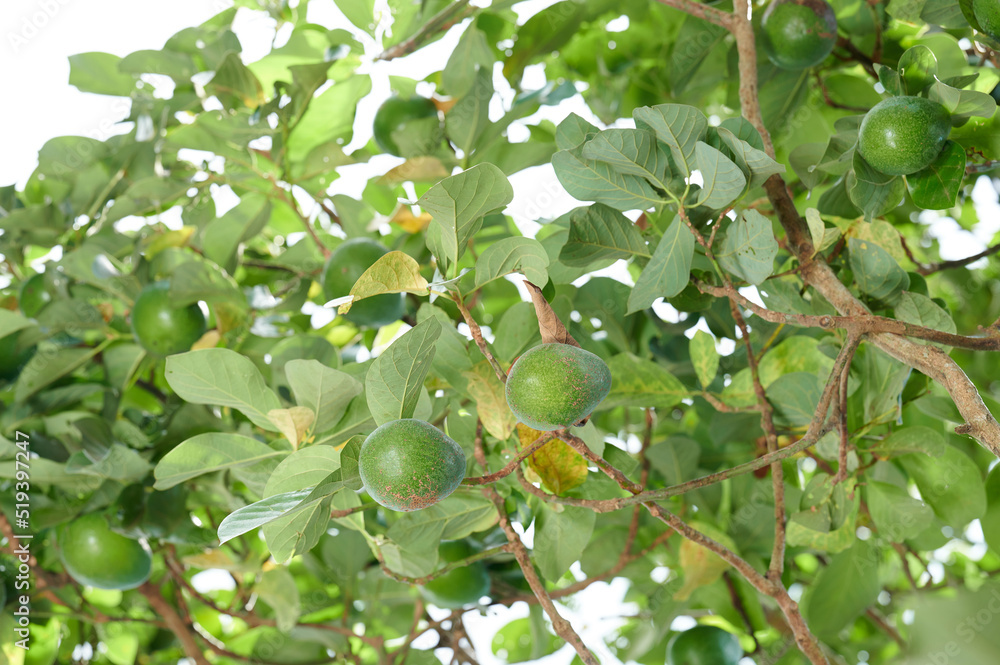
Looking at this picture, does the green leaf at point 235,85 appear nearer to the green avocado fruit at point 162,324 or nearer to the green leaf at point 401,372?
the green avocado fruit at point 162,324

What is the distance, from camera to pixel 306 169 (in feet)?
4.42

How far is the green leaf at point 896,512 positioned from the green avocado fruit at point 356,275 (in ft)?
2.61

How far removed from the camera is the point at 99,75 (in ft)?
4.88

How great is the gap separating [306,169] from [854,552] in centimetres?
117

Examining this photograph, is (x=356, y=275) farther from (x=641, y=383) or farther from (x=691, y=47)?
(x=691, y=47)

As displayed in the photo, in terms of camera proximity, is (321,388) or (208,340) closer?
(321,388)

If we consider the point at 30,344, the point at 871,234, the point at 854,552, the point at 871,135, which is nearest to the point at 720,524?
the point at 854,552

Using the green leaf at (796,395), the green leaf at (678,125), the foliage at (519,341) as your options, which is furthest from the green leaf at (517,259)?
the green leaf at (796,395)

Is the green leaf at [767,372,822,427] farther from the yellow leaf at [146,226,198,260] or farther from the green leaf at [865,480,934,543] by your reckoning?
the yellow leaf at [146,226,198,260]

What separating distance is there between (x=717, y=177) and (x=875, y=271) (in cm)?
24

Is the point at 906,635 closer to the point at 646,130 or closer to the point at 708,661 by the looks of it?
the point at 708,661

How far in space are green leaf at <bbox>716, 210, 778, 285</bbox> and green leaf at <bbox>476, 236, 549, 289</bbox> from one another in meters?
0.21

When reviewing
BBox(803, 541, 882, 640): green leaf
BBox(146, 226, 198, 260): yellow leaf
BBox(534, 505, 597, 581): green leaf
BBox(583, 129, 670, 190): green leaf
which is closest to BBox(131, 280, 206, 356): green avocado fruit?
BBox(146, 226, 198, 260): yellow leaf

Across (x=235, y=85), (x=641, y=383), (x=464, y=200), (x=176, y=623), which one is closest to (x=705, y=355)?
(x=641, y=383)
